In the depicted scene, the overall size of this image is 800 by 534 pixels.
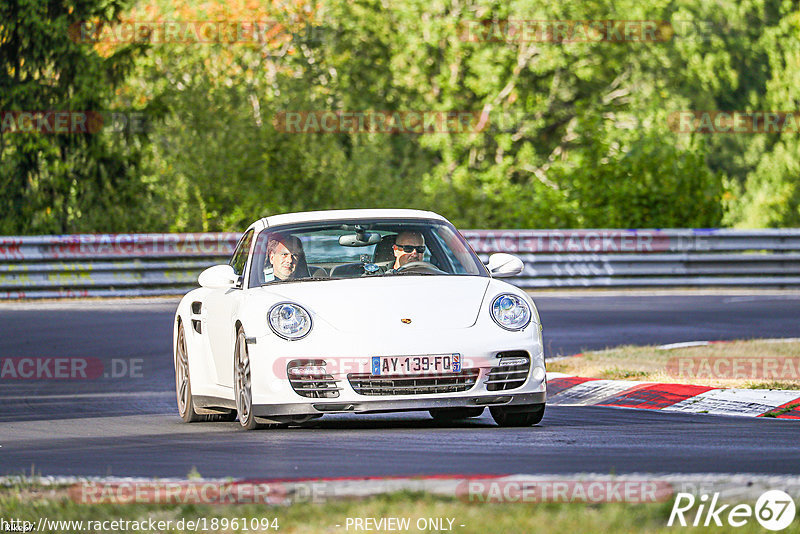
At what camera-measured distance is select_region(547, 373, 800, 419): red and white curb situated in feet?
35.3

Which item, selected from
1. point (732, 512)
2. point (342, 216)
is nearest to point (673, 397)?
point (342, 216)

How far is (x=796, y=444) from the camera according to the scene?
27.4 feet

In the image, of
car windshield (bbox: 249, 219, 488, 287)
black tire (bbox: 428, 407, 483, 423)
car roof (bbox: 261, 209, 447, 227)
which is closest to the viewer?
black tire (bbox: 428, 407, 483, 423)

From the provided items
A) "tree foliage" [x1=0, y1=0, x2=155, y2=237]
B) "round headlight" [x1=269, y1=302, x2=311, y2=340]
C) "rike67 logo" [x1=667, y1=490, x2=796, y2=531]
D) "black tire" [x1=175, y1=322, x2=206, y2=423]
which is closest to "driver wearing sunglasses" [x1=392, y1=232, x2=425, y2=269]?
"round headlight" [x1=269, y1=302, x2=311, y2=340]

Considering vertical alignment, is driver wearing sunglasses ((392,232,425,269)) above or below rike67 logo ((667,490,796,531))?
above

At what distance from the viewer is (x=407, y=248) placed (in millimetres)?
10375

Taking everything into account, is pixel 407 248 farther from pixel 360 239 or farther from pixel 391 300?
pixel 391 300

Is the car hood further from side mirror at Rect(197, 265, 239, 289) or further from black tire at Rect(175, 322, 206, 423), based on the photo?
black tire at Rect(175, 322, 206, 423)

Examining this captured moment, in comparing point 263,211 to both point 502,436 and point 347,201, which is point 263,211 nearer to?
A: point 347,201

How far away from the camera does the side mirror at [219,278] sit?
10125 millimetres

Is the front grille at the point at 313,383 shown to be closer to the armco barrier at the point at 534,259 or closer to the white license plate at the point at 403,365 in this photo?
the white license plate at the point at 403,365

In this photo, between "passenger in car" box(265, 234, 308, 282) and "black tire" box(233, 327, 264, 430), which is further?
"passenger in car" box(265, 234, 308, 282)

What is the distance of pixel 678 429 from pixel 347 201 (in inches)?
926

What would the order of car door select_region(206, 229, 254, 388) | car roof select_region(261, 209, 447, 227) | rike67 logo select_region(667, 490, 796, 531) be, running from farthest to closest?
car roof select_region(261, 209, 447, 227) < car door select_region(206, 229, 254, 388) < rike67 logo select_region(667, 490, 796, 531)
